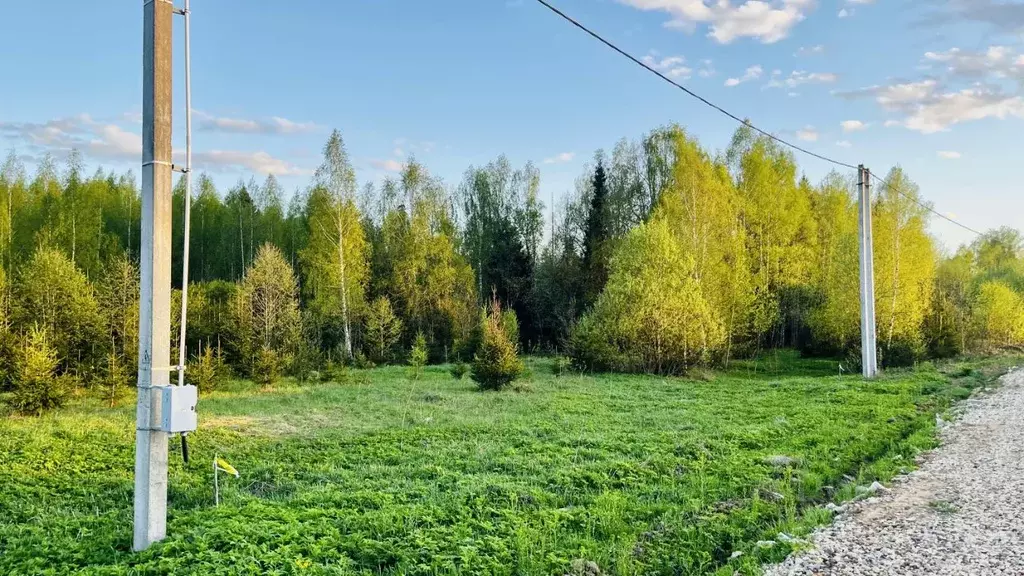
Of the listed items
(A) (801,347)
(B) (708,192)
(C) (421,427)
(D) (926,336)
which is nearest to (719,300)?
(B) (708,192)

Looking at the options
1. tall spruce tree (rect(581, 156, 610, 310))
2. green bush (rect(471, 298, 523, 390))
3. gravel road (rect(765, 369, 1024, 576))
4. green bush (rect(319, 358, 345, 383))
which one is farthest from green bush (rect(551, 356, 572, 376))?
gravel road (rect(765, 369, 1024, 576))

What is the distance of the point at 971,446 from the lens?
375 inches

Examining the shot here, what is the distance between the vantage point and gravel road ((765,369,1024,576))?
16.3ft

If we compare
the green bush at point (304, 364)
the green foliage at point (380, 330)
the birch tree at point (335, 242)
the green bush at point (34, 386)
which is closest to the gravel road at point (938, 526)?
A: the green bush at point (34, 386)

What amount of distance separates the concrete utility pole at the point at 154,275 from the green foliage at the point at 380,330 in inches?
1021

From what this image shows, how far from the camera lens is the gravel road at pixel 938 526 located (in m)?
4.96

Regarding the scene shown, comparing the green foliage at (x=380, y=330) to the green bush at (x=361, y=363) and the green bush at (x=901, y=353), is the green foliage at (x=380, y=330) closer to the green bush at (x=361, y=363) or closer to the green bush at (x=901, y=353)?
the green bush at (x=361, y=363)

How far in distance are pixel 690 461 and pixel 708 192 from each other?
22.0m

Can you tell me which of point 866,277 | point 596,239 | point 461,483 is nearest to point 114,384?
point 461,483

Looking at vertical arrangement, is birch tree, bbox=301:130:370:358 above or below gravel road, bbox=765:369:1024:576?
above

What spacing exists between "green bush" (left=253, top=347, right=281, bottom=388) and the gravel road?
1747 cm

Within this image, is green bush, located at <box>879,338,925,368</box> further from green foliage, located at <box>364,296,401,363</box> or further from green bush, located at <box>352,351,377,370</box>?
green foliage, located at <box>364,296,401,363</box>

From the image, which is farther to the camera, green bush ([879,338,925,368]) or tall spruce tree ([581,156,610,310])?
tall spruce tree ([581,156,610,310])

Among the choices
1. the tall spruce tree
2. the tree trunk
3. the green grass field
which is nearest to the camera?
the green grass field
